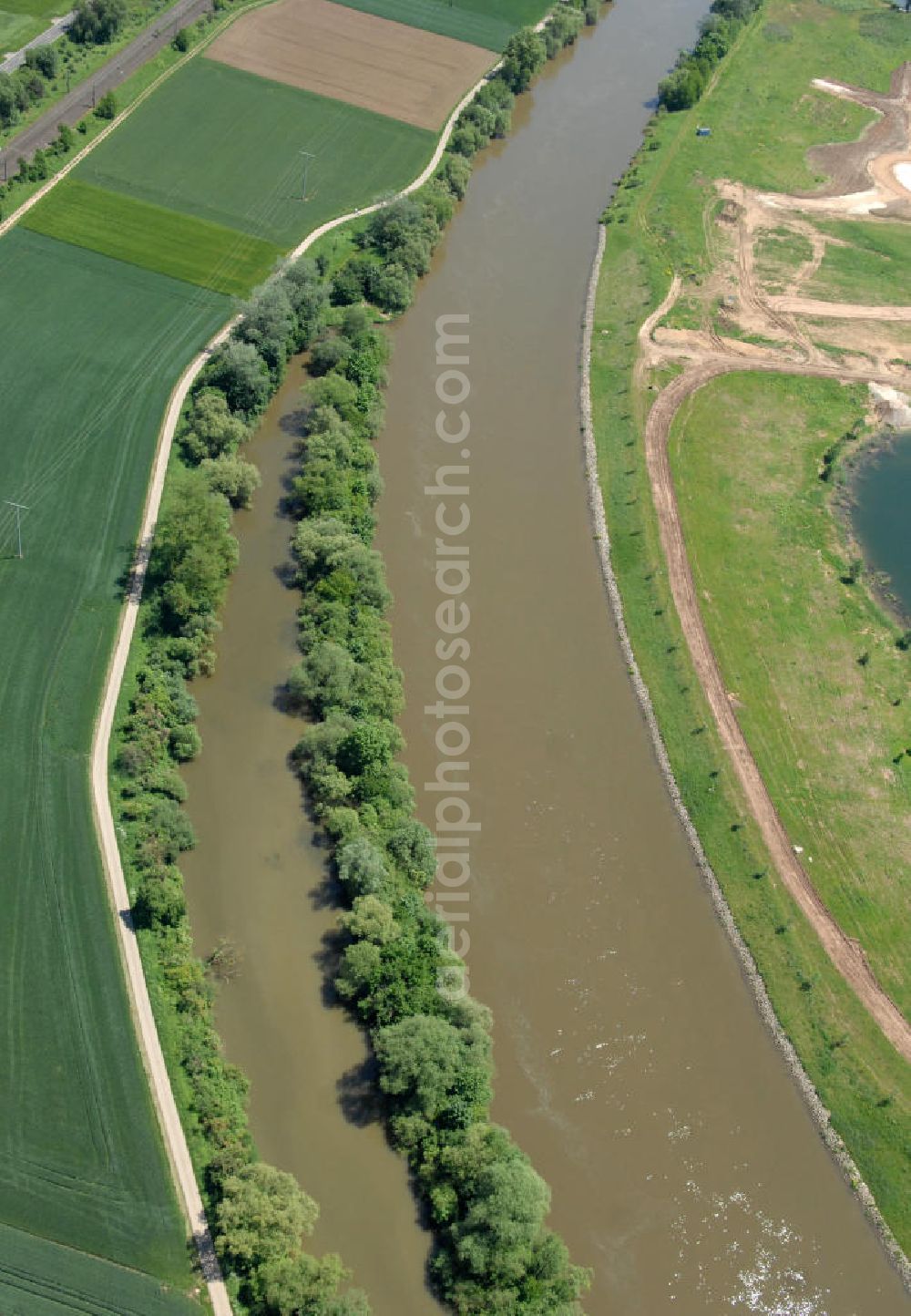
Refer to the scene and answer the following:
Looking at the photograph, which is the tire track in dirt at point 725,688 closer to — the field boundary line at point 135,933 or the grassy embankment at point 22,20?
the field boundary line at point 135,933

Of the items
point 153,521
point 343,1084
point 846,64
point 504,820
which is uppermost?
point 846,64

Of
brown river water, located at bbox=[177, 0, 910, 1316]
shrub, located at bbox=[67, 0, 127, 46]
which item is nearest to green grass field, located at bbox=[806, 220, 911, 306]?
brown river water, located at bbox=[177, 0, 910, 1316]

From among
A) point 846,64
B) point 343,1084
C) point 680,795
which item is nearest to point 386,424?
point 680,795

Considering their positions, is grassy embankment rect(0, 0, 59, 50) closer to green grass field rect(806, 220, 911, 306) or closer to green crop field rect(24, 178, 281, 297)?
green crop field rect(24, 178, 281, 297)

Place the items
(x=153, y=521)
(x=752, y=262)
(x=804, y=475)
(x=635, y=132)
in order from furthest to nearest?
(x=635, y=132) → (x=752, y=262) → (x=804, y=475) → (x=153, y=521)

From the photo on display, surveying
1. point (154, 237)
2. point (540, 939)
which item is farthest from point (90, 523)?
point (540, 939)

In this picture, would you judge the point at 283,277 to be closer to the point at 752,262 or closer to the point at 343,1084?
the point at 752,262
